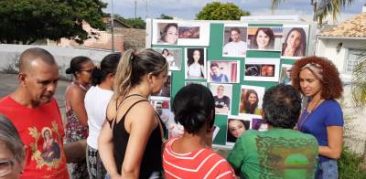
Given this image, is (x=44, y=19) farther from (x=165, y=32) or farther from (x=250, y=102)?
(x=250, y=102)

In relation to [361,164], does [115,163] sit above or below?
above

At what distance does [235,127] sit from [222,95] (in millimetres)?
305

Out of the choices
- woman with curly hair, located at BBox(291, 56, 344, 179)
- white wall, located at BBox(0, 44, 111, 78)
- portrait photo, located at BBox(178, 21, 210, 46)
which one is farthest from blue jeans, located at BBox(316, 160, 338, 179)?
white wall, located at BBox(0, 44, 111, 78)

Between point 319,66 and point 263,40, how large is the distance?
2.08 ft

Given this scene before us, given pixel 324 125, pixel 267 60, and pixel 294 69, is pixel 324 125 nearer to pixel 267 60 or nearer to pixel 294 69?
pixel 294 69

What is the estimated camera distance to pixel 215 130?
3.63 metres

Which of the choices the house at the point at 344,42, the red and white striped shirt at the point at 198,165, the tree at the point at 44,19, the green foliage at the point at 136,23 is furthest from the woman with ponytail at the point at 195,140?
the green foliage at the point at 136,23

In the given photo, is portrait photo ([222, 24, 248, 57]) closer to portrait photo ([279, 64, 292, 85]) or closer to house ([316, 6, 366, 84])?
portrait photo ([279, 64, 292, 85])

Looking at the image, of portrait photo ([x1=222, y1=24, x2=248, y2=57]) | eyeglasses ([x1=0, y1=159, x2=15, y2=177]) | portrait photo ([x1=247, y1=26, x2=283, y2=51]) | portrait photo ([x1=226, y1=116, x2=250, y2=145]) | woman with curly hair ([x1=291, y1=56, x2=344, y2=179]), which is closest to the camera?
eyeglasses ([x1=0, y1=159, x2=15, y2=177])

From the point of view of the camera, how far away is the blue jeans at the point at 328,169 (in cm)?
279

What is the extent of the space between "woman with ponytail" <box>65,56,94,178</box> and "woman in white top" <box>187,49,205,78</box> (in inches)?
34.3

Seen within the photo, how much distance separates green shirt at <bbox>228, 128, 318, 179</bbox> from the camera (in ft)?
6.46

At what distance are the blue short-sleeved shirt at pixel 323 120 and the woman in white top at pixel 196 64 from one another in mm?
1145

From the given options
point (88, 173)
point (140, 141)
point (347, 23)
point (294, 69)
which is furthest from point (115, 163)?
point (347, 23)
